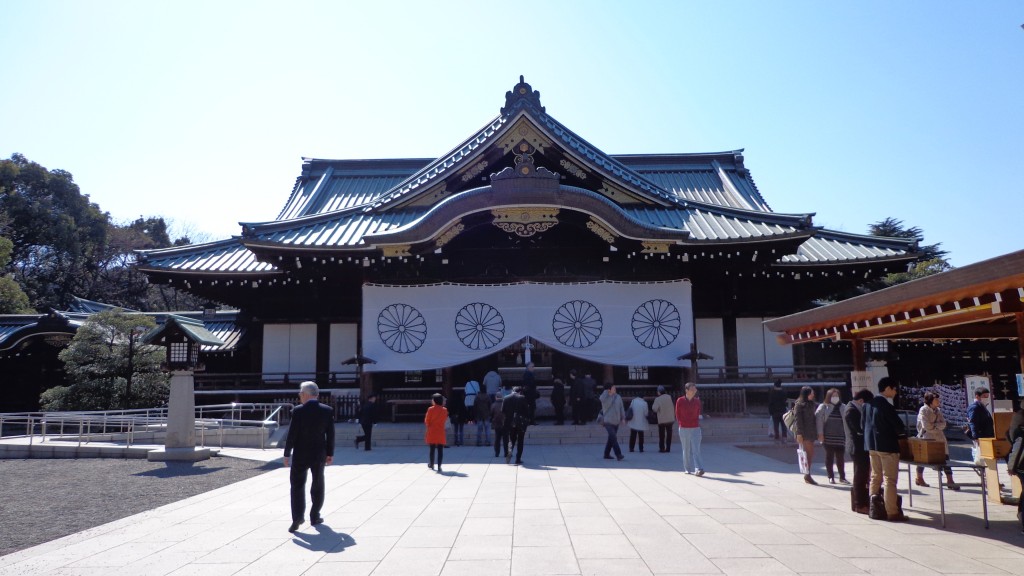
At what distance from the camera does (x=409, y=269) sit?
1802 centimetres

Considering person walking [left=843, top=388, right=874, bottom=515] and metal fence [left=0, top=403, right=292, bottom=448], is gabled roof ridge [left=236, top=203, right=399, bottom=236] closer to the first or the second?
metal fence [left=0, top=403, right=292, bottom=448]

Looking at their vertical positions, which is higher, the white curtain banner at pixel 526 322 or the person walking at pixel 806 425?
the white curtain banner at pixel 526 322

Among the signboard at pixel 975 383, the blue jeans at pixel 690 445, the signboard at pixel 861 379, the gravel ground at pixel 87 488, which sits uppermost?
the signboard at pixel 861 379

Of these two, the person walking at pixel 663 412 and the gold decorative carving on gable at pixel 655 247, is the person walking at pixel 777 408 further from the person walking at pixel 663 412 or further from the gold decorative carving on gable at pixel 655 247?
the gold decorative carving on gable at pixel 655 247

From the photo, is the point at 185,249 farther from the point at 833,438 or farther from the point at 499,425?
the point at 833,438

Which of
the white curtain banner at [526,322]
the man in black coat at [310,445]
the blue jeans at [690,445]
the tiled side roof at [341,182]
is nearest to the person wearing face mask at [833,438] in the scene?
the blue jeans at [690,445]

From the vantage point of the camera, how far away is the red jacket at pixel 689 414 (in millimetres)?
10870

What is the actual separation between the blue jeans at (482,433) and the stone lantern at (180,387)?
230 inches

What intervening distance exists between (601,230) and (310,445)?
11.2 m

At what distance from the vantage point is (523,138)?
1823cm

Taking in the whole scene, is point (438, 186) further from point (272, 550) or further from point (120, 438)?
point (272, 550)

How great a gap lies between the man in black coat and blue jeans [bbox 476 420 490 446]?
7913mm

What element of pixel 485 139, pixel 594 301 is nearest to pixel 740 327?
pixel 594 301

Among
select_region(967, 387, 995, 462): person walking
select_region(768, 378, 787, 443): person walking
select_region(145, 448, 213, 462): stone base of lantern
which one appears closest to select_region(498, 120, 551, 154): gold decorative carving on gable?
select_region(768, 378, 787, 443): person walking
